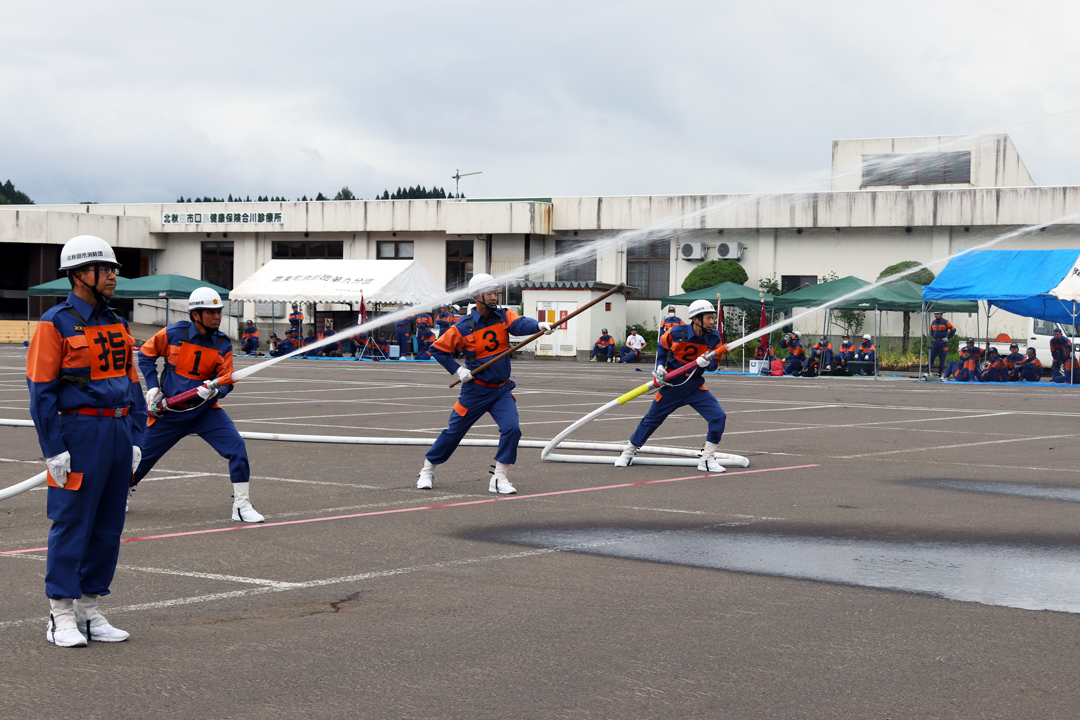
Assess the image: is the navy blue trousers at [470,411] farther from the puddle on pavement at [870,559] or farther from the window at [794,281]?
the window at [794,281]

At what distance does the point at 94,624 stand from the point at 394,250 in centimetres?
5013

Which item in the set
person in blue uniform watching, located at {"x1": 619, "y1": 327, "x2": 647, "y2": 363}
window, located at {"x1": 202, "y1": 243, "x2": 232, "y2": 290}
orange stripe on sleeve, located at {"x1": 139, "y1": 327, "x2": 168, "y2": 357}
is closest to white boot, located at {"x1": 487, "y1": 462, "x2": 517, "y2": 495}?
orange stripe on sleeve, located at {"x1": 139, "y1": 327, "x2": 168, "y2": 357}

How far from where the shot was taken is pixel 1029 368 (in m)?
32.7

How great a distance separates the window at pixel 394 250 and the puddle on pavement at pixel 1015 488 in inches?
1766

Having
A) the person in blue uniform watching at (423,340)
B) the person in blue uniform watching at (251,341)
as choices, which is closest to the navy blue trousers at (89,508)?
the person in blue uniform watching at (423,340)

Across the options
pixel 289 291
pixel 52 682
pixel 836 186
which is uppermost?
pixel 836 186

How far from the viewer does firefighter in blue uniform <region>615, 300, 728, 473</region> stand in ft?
40.0

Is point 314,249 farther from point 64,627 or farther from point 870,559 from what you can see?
point 64,627

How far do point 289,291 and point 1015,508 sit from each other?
36.4 metres

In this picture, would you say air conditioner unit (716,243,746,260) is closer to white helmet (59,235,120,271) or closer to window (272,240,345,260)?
window (272,240,345,260)

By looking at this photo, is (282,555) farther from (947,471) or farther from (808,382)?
(808,382)

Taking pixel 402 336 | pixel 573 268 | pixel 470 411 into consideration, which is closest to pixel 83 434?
pixel 470 411

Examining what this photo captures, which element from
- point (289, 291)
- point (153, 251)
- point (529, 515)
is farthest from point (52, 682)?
point (153, 251)

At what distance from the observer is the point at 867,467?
41.5 ft
